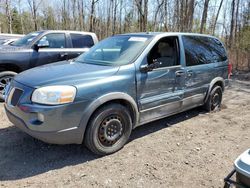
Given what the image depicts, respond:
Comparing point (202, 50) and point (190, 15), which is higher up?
point (190, 15)

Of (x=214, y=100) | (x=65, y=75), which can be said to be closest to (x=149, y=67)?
(x=65, y=75)

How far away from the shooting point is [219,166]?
3545 mm

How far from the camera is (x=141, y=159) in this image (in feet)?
12.1

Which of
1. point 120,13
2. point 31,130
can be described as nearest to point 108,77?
point 31,130

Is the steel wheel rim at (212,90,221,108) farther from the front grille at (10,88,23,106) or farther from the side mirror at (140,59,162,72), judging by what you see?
the front grille at (10,88,23,106)

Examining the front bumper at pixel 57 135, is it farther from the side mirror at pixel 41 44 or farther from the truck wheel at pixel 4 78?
the side mirror at pixel 41 44

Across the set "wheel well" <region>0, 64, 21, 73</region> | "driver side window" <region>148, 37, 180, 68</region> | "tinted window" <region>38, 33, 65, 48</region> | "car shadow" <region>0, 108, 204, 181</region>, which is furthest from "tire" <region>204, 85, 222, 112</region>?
"wheel well" <region>0, 64, 21, 73</region>

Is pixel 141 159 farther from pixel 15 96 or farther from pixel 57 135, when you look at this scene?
pixel 15 96

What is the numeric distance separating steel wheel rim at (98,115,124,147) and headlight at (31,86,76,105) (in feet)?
2.24

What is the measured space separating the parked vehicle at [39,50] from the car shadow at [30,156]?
2346 millimetres

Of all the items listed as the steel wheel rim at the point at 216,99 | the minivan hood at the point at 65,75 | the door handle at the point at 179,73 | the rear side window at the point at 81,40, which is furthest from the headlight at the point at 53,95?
the rear side window at the point at 81,40

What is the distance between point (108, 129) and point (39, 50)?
13.2 feet

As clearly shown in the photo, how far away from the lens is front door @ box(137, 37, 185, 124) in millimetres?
4090

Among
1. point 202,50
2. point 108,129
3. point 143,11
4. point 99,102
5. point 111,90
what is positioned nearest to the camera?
point 99,102
